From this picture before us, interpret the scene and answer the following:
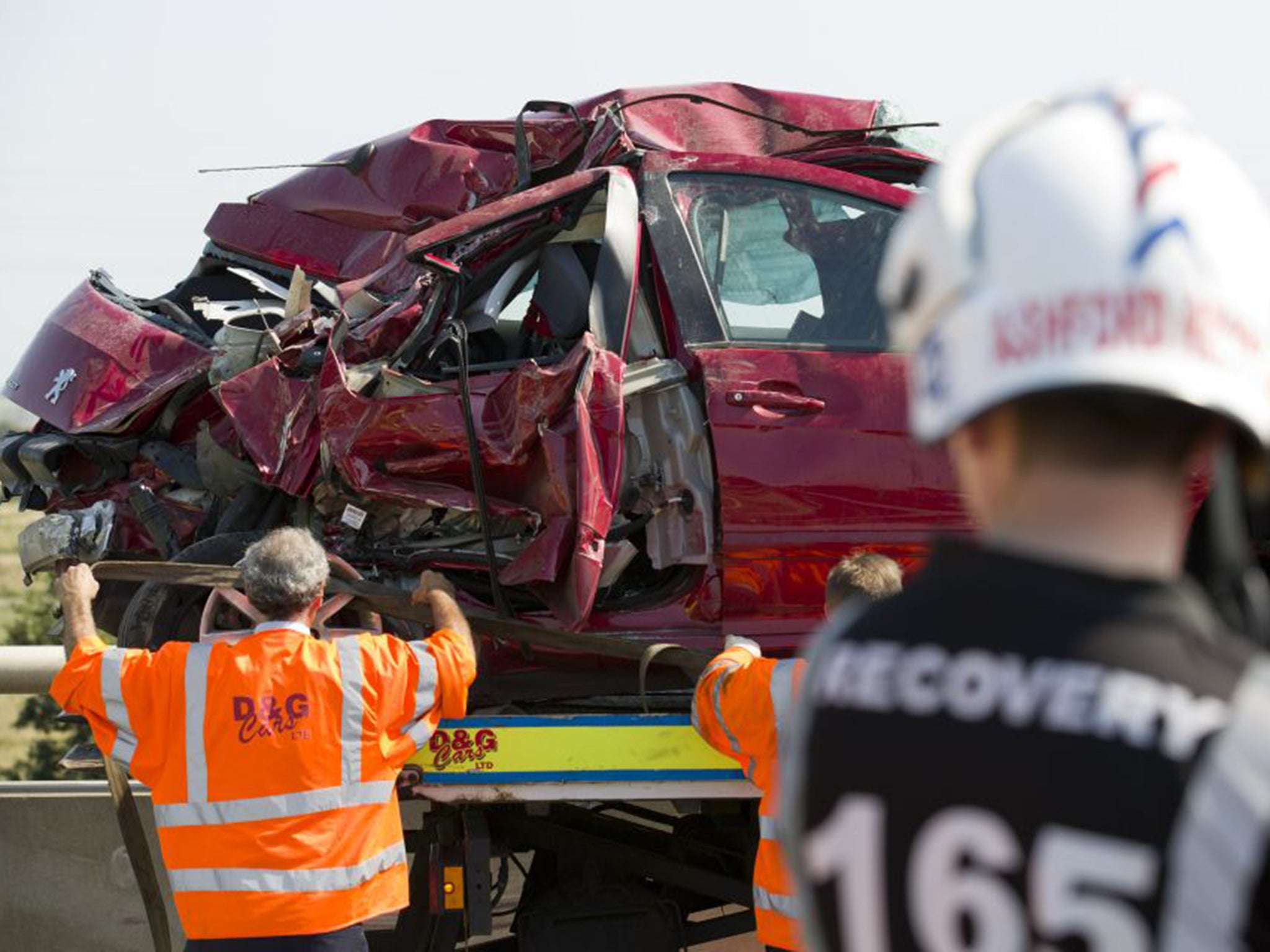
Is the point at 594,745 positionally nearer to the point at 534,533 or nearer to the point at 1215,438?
the point at 534,533

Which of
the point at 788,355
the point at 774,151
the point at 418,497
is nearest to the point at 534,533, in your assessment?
the point at 418,497

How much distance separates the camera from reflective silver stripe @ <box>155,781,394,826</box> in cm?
446

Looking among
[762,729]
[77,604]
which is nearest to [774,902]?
[762,729]

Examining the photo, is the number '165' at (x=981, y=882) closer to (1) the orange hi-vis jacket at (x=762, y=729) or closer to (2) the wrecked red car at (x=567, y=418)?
(1) the orange hi-vis jacket at (x=762, y=729)

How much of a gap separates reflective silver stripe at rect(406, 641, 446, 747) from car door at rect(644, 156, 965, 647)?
0.96 metres

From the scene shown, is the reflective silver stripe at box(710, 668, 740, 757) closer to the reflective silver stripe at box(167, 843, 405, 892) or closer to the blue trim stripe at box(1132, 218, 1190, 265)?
the reflective silver stripe at box(167, 843, 405, 892)

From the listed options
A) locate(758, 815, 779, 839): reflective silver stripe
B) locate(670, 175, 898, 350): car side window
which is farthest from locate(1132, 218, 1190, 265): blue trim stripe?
locate(670, 175, 898, 350): car side window

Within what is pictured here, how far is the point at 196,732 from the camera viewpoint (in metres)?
→ 4.50

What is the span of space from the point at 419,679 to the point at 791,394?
134 cm

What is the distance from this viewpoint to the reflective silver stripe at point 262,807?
4.46 metres

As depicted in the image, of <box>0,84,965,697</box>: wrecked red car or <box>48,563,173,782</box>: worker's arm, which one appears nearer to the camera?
<box>48,563,173,782</box>: worker's arm

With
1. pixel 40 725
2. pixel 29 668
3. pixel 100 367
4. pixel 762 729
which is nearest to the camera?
pixel 762 729

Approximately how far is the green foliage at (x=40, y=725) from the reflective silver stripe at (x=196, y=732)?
27.4ft

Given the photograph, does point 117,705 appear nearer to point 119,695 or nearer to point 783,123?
point 119,695
